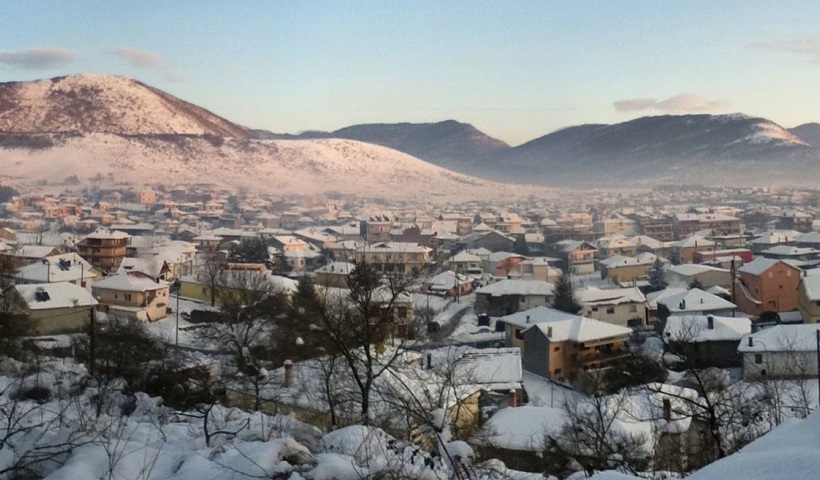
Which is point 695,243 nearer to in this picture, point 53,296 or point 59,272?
point 59,272

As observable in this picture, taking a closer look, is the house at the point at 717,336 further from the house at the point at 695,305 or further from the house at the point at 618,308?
the house at the point at 618,308

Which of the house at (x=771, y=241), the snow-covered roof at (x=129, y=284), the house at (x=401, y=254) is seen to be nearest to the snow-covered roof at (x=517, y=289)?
the house at (x=401, y=254)

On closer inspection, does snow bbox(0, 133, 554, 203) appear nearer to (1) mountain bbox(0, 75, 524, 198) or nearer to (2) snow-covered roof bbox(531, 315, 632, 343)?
(1) mountain bbox(0, 75, 524, 198)

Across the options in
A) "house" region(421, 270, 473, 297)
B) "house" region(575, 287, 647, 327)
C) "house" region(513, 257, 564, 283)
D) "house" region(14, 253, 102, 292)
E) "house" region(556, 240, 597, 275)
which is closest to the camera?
"house" region(575, 287, 647, 327)

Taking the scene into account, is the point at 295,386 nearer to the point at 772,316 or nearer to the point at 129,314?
the point at 129,314

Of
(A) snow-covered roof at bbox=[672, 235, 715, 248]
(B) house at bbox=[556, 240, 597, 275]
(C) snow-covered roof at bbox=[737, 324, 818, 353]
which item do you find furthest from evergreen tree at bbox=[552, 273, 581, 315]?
(A) snow-covered roof at bbox=[672, 235, 715, 248]
